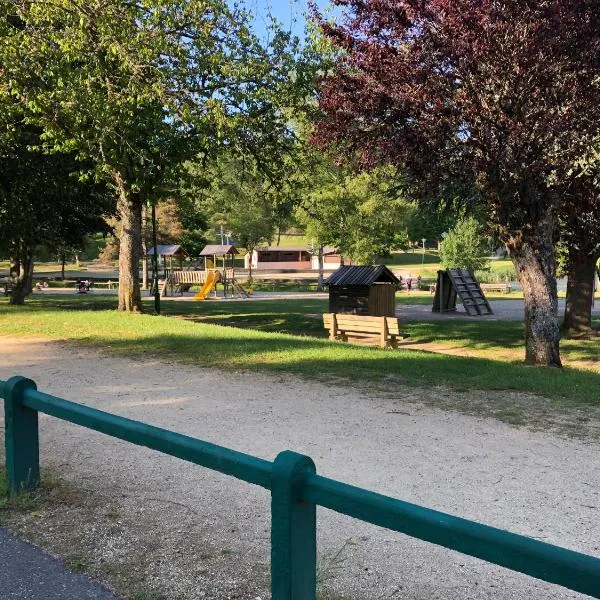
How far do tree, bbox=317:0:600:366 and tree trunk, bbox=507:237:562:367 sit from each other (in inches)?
0.7

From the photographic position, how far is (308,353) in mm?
10656

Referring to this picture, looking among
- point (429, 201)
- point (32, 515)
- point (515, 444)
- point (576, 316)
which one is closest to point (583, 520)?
point (515, 444)

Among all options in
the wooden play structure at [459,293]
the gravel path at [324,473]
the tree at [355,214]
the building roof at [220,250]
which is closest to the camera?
the gravel path at [324,473]

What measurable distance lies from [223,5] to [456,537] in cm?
1396

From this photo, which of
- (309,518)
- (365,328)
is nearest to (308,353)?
(365,328)

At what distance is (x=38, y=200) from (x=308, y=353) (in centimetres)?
1278

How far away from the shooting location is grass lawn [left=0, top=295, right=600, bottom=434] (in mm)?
7836

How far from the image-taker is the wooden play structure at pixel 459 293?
79.4 ft

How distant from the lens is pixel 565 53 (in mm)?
Answer: 9383

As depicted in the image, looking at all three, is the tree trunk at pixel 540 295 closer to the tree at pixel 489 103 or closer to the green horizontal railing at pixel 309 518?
the tree at pixel 489 103

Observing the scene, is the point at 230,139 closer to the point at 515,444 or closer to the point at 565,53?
the point at 565,53

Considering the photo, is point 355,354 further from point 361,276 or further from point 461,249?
point 461,249

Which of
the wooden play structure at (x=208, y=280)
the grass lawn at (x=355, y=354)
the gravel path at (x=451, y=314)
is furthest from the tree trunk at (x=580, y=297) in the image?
the wooden play structure at (x=208, y=280)

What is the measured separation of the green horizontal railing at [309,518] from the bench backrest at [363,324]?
10.7m
